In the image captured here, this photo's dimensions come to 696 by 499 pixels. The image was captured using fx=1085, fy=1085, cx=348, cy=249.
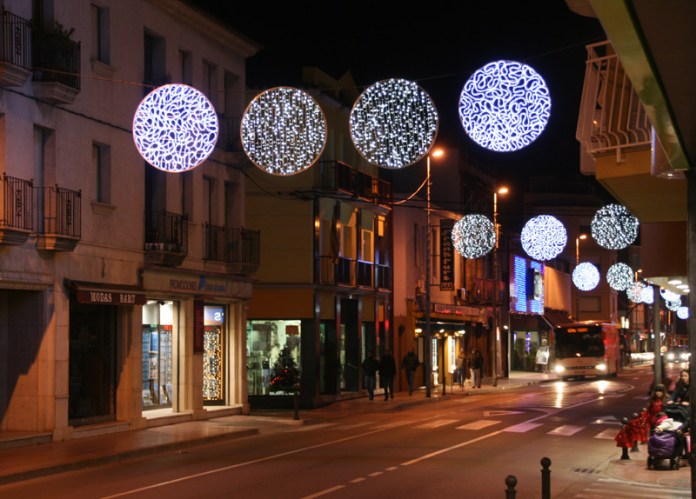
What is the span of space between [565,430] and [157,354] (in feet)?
36.1

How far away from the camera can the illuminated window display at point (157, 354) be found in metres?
28.9

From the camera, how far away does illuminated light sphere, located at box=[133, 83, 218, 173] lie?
19.4 meters

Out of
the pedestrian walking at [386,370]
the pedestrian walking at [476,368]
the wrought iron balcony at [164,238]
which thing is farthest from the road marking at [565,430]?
the pedestrian walking at [476,368]

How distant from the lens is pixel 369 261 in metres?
44.5

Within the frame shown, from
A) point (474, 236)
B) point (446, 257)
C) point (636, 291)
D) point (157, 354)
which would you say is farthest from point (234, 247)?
point (636, 291)

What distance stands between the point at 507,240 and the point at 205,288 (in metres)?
39.8

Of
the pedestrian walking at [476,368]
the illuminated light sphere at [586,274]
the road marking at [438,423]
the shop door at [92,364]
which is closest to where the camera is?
the shop door at [92,364]

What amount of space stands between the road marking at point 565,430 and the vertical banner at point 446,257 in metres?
23.9

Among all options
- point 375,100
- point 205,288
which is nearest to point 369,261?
point 205,288

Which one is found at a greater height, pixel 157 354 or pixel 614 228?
pixel 614 228

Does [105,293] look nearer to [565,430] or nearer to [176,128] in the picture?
[176,128]

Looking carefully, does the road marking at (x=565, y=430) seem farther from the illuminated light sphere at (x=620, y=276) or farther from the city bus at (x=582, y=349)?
the city bus at (x=582, y=349)

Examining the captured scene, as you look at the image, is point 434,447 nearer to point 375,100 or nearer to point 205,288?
point 375,100

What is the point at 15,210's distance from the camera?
71.1 feet
